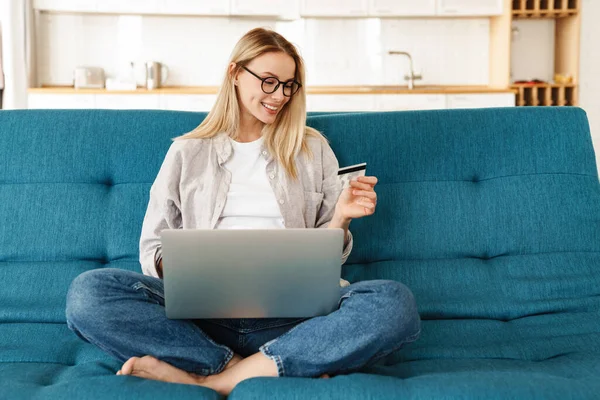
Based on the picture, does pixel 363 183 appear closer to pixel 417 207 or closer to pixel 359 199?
pixel 359 199

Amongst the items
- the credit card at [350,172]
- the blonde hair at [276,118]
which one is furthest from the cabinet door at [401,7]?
the credit card at [350,172]

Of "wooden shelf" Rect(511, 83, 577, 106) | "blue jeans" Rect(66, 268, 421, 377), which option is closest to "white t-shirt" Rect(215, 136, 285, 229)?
"blue jeans" Rect(66, 268, 421, 377)

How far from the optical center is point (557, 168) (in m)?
2.07

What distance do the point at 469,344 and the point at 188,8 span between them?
4.83 m

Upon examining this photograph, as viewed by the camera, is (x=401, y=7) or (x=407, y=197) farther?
(x=401, y=7)

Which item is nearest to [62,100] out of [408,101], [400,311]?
[408,101]

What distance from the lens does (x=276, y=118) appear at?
2.02 meters

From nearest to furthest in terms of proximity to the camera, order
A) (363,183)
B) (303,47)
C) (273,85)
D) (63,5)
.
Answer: (363,183) → (273,85) → (63,5) → (303,47)

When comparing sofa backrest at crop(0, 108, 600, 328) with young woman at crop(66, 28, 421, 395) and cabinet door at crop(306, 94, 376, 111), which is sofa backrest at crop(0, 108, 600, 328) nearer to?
young woman at crop(66, 28, 421, 395)

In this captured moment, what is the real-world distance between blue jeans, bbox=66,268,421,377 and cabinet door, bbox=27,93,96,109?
4.44m

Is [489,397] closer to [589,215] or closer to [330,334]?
[330,334]

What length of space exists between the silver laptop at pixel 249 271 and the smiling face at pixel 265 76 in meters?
0.68

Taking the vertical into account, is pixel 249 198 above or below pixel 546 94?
below

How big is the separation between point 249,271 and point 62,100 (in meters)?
4.78
